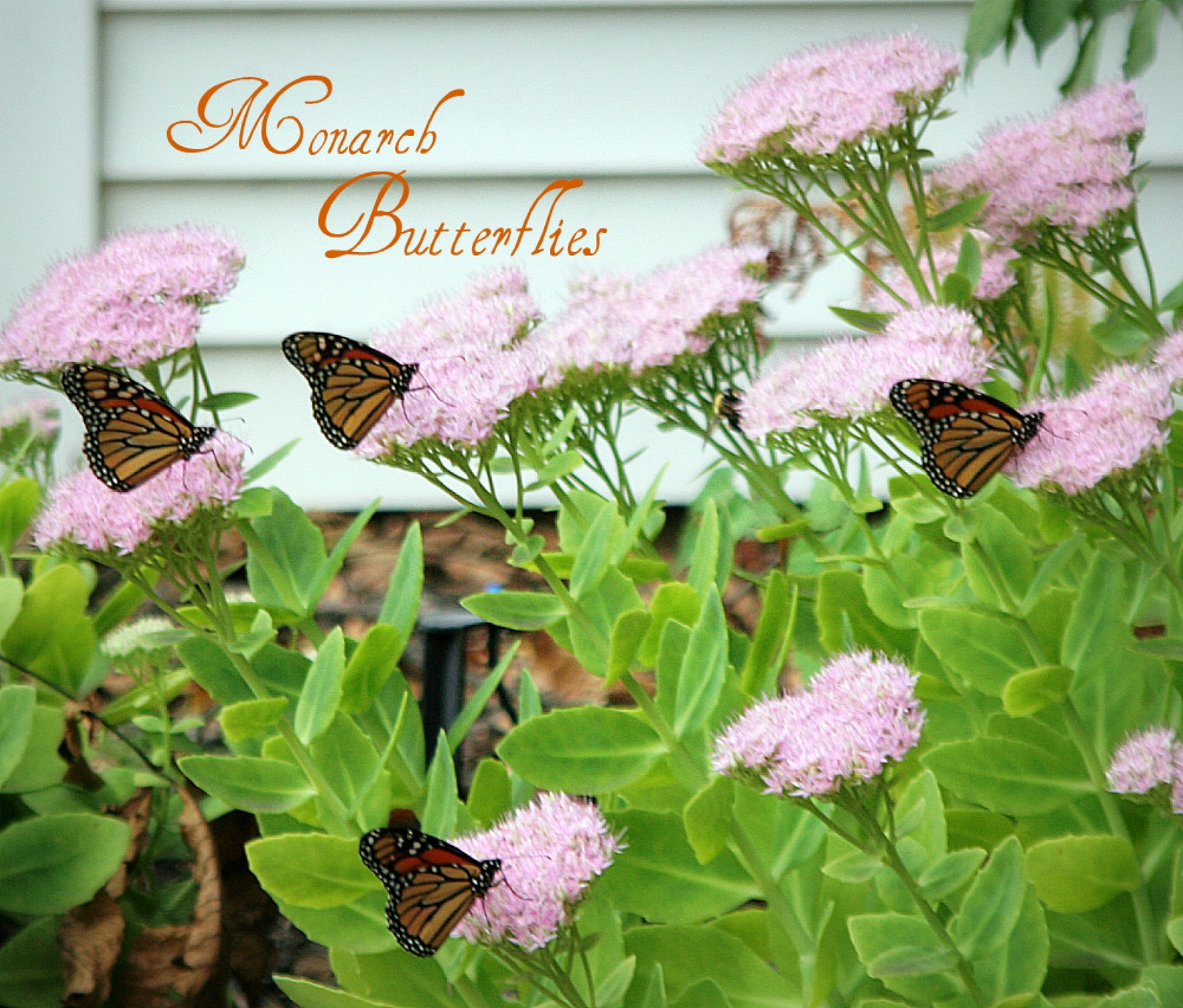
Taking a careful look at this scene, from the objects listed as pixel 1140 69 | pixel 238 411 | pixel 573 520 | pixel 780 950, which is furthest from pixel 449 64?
pixel 780 950

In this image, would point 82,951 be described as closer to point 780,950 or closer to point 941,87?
point 780,950

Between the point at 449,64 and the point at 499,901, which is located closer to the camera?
the point at 499,901

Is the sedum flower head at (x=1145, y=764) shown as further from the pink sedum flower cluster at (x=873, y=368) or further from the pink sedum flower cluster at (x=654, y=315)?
the pink sedum flower cluster at (x=654, y=315)

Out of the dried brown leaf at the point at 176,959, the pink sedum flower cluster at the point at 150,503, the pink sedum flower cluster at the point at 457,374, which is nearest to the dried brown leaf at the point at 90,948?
the dried brown leaf at the point at 176,959

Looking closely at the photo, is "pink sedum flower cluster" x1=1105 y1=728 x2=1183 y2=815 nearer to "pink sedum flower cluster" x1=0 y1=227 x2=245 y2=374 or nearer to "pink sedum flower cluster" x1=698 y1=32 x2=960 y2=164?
"pink sedum flower cluster" x1=698 y1=32 x2=960 y2=164

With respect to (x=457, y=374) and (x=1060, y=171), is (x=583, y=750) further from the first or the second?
(x=1060, y=171)

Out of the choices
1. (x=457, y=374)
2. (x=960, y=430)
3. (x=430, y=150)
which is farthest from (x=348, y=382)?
(x=430, y=150)
